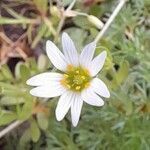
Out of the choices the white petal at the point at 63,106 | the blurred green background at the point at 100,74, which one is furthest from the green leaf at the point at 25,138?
the white petal at the point at 63,106

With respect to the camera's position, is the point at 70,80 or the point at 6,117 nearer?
the point at 70,80

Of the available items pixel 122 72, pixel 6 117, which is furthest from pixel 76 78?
pixel 6 117

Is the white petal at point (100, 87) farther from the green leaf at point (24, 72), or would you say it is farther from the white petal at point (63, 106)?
the green leaf at point (24, 72)

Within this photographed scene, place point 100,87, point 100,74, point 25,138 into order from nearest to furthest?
point 100,87
point 100,74
point 25,138

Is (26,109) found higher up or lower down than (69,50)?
lower down

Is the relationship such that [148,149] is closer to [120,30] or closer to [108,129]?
[108,129]

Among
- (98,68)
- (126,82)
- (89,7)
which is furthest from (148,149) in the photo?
(89,7)

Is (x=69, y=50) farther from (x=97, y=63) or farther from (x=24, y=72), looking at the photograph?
(x=24, y=72)

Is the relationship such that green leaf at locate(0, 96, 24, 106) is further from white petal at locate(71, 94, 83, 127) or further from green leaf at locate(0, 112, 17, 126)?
white petal at locate(71, 94, 83, 127)
